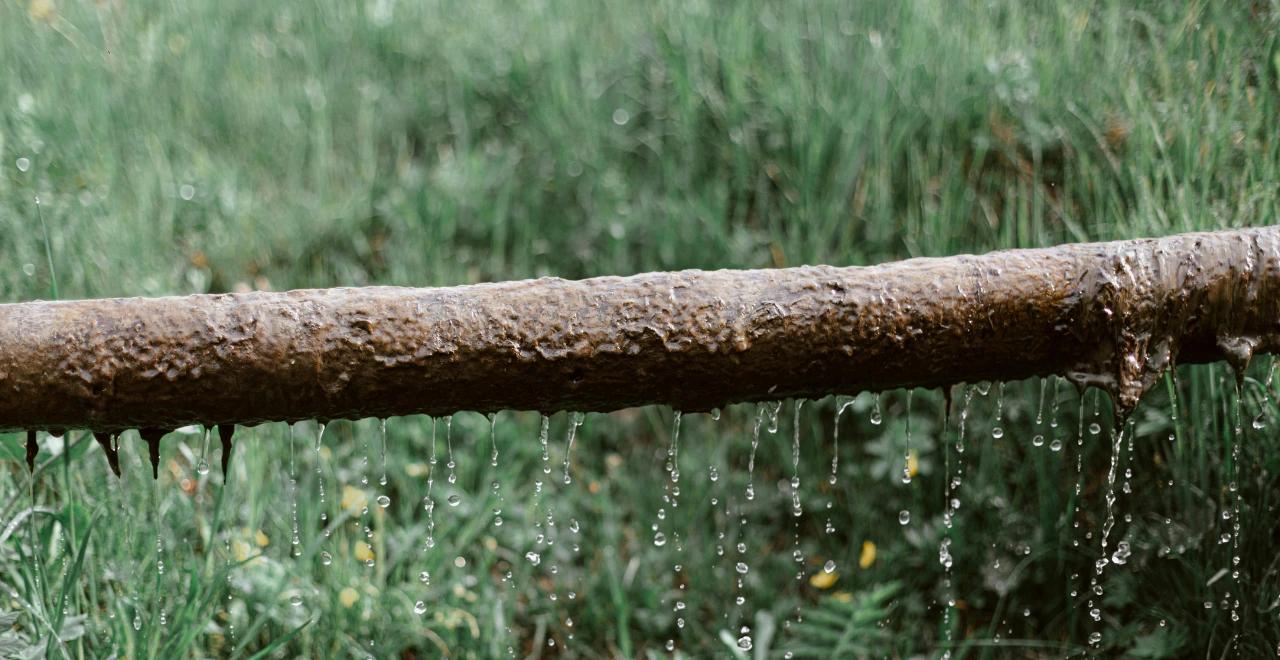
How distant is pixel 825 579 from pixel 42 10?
145 inches

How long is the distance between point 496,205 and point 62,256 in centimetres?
140

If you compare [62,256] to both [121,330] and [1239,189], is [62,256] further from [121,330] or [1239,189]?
[1239,189]

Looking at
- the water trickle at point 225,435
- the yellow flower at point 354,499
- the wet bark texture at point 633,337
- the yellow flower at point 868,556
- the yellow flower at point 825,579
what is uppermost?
the wet bark texture at point 633,337

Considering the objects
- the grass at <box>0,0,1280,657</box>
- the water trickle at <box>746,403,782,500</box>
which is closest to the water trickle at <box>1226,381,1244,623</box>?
the grass at <box>0,0,1280,657</box>

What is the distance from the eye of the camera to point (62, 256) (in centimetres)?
301

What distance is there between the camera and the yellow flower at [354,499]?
108 inches

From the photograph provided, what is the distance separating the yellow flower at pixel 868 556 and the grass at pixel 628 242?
21 millimetres

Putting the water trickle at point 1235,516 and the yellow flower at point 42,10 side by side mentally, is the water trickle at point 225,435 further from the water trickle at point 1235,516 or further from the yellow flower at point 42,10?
the yellow flower at point 42,10

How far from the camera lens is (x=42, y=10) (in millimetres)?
4113

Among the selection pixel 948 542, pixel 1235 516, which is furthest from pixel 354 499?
pixel 1235 516

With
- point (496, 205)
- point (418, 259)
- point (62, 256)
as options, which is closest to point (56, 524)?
point (62, 256)

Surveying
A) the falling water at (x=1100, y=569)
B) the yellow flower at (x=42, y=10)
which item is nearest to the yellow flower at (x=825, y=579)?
the falling water at (x=1100, y=569)

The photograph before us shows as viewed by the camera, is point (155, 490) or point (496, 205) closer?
point (155, 490)

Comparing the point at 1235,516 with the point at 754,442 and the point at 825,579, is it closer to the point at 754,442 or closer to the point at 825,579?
the point at 825,579
